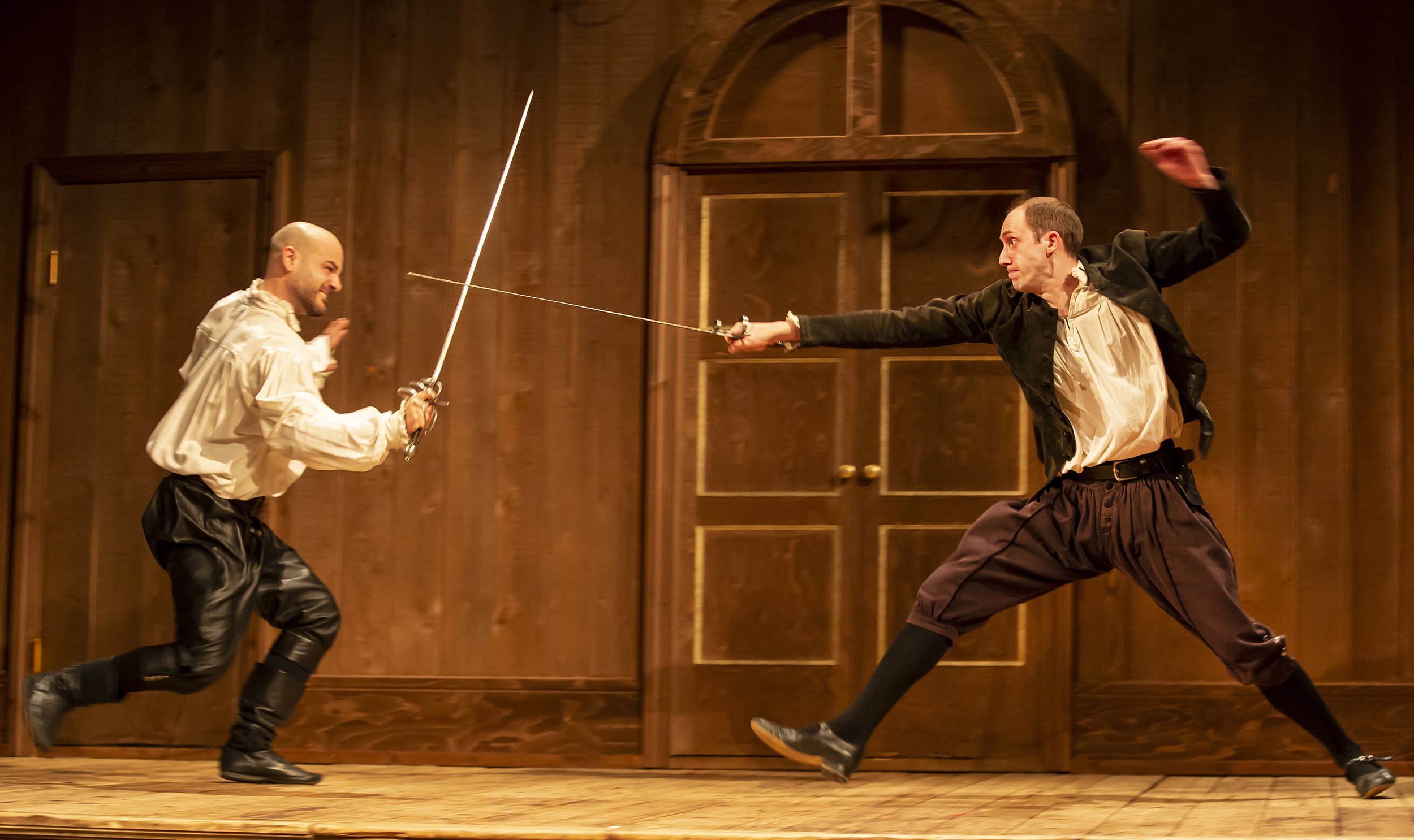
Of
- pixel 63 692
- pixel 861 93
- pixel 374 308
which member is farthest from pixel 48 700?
pixel 861 93

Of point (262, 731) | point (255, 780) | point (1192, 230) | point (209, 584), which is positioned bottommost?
point (255, 780)

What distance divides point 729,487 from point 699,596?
1.25 feet

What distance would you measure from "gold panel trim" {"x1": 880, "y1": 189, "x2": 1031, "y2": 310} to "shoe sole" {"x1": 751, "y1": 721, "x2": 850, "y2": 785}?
5.37 ft

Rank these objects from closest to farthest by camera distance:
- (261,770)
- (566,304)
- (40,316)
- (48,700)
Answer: (48,700)
(261,770)
(566,304)
(40,316)

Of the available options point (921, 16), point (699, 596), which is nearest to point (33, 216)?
point (699, 596)

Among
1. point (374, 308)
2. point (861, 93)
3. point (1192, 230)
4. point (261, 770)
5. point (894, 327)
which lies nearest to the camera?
point (1192, 230)

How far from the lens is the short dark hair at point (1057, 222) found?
3.13m

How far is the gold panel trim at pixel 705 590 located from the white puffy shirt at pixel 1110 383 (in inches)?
46.8

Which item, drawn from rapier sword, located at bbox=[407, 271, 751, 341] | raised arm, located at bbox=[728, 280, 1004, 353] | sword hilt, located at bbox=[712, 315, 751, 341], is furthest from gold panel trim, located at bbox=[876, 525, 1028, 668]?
sword hilt, located at bbox=[712, 315, 751, 341]

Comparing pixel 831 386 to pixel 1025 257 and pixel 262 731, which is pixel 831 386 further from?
pixel 262 731

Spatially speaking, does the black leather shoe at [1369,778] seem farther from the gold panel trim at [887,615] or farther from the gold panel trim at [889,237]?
the gold panel trim at [889,237]

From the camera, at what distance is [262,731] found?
11.5ft

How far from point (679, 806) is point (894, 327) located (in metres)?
1.36

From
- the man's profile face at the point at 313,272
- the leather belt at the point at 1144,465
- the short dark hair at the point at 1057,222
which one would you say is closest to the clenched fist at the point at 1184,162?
the short dark hair at the point at 1057,222
